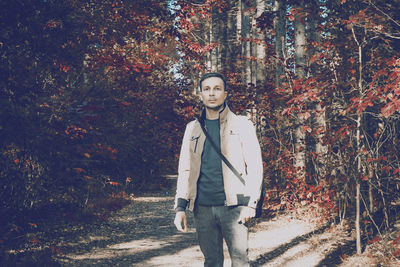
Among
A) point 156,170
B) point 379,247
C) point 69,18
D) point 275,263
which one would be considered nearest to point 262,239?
point 275,263

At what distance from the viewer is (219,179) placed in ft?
11.2

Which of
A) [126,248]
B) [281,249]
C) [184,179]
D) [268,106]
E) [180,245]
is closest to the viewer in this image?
[184,179]

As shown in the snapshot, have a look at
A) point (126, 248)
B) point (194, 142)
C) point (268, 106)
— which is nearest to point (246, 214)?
point (194, 142)

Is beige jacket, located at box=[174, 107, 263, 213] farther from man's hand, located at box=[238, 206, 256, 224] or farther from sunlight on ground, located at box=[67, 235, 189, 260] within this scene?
sunlight on ground, located at box=[67, 235, 189, 260]

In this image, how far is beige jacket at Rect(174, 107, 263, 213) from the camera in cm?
334

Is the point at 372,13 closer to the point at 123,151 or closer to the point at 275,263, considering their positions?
the point at 275,263

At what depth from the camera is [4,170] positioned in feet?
19.5

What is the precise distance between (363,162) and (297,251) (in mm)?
1863

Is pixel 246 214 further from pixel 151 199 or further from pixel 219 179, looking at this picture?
pixel 151 199

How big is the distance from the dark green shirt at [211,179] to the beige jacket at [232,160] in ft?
0.13

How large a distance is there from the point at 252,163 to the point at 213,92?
705 millimetres

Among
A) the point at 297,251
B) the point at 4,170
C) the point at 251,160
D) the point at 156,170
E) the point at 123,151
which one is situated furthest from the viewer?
the point at 156,170

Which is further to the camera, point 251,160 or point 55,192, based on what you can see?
point 55,192

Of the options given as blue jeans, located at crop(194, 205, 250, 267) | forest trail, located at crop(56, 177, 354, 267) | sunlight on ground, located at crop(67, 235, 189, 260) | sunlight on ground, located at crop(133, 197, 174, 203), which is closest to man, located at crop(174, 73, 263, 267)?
blue jeans, located at crop(194, 205, 250, 267)
